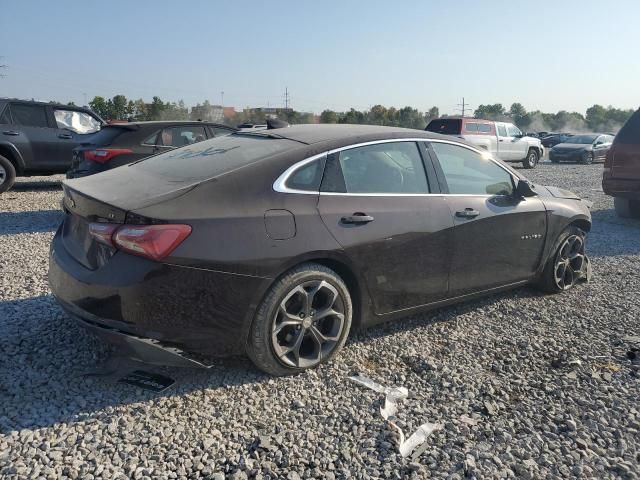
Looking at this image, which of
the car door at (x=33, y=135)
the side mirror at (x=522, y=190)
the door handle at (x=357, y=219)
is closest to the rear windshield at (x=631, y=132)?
the side mirror at (x=522, y=190)

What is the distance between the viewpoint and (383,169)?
3.65m

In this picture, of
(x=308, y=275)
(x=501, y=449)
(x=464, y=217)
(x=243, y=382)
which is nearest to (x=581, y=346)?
(x=464, y=217)

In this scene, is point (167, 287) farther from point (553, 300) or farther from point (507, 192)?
point (553, 300)

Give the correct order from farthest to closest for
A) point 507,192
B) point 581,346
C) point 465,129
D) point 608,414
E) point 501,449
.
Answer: point 465,129, point 507,192, point 581,346, point 608,414, point 501,449

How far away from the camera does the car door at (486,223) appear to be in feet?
12.8

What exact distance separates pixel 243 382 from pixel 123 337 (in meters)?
0.78

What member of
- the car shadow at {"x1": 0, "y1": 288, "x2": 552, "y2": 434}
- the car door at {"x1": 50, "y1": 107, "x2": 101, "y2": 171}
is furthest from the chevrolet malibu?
the car door at {"x1": 50, "y1": 107, "x2": 101, "y2": 171}

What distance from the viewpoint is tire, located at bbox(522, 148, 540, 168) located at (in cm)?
2144

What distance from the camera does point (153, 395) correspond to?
9.60 ft

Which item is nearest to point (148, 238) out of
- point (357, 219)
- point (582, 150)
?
point (357, 219)

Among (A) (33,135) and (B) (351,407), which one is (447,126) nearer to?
(A) (33,135)

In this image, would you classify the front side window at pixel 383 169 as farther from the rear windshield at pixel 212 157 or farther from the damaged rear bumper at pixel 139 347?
the damaged rear bumper at pixel 139 347

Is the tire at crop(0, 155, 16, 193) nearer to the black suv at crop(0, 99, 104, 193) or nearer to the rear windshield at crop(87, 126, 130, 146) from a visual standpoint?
the black suv at crop(0, 99, 104, 193)

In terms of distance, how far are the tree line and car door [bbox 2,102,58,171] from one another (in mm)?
22060
